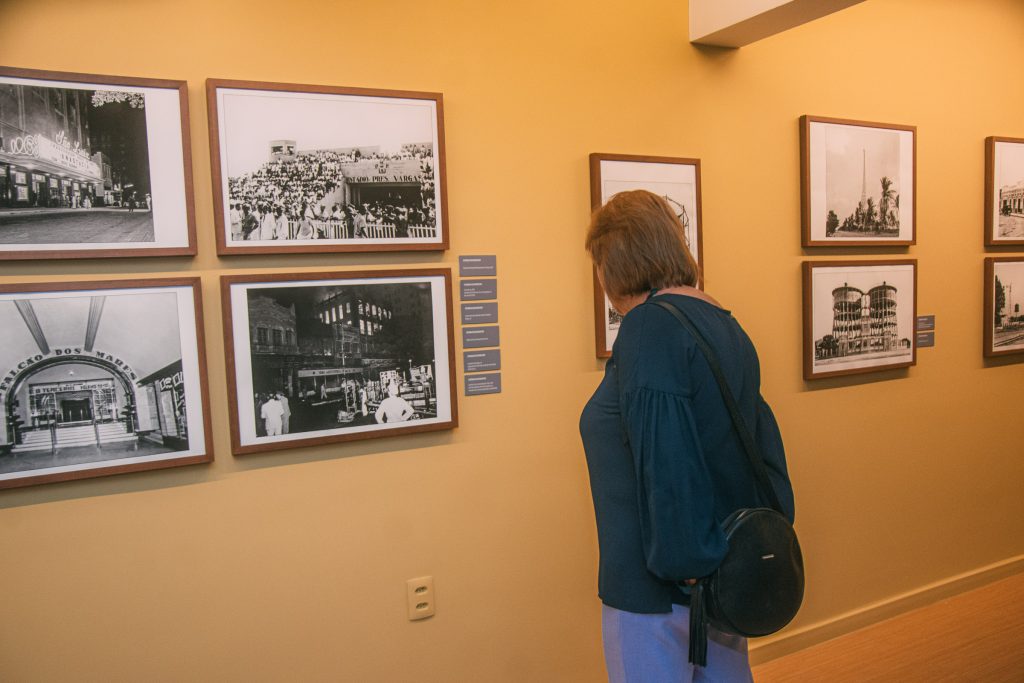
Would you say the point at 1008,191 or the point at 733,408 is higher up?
the point at 1008,191

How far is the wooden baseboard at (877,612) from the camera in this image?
2.98 meters

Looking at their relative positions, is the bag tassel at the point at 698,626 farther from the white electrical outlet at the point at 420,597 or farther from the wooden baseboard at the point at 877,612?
the wooden baseboard at the point at 877,612

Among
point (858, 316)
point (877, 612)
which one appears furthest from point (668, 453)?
point (877, 612)

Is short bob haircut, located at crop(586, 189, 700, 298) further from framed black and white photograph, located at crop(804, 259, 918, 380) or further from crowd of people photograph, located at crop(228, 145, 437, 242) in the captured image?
framed black and white photograph, located at crop(804, 259, 918, 380)

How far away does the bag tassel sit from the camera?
1.48 meters

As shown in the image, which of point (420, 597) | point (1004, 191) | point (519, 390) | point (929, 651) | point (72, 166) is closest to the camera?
point (72, 166)

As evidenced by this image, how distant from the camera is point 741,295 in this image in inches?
113

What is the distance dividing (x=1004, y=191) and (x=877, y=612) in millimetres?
2112

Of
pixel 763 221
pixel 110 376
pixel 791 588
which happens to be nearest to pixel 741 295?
pixel 763 221

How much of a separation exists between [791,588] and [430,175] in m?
1.53

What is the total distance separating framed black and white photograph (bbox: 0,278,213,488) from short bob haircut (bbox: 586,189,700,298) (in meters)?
1.14

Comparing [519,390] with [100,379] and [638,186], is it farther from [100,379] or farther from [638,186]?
[100,379]

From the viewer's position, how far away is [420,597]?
7.55 feet

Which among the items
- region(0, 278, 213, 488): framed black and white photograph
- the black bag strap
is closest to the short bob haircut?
the black bag strap
